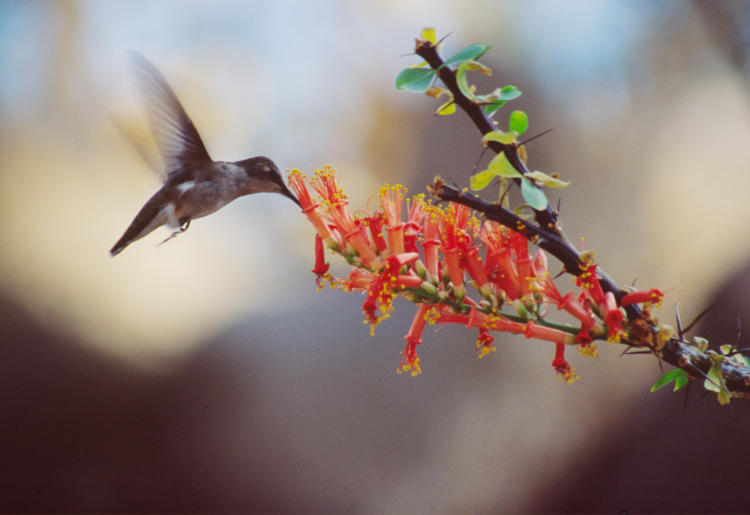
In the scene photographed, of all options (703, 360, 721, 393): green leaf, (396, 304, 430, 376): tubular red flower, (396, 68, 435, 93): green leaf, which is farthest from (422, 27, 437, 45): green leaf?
(703, 360, 721, 393): green leaf

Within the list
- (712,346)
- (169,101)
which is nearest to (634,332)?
(169,101)

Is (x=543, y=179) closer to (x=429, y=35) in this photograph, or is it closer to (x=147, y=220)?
(x=429, y=35)

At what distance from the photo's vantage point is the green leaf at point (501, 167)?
414 mm

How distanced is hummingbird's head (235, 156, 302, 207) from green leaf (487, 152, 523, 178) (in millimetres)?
310

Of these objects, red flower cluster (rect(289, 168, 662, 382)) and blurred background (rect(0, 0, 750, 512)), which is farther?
blurred background (rect(0, 0, 750, 512))

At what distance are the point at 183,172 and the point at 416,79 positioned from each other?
0.40 m

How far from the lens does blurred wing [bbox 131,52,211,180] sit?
668mm

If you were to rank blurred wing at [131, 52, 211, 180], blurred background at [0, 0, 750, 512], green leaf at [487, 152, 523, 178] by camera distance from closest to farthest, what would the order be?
green leaf at [487, 152, 523, 178]
blurred wing at [131, 52, 211, 180]
blurred background at [0, 0, 750, 512]

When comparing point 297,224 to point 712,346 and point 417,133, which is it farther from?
point 712,346

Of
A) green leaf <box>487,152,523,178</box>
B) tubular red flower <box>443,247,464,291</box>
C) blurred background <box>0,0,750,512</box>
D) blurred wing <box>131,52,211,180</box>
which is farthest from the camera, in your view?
blurred background <box>0,0,750,512</box>

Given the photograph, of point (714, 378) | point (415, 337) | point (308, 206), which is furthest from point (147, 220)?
point (714, 378)

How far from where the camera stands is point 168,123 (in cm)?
70

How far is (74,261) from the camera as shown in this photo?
3.97ft

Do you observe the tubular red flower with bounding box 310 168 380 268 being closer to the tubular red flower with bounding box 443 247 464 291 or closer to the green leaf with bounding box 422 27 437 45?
the tubular red flower with bounding box 443 247 464 291
